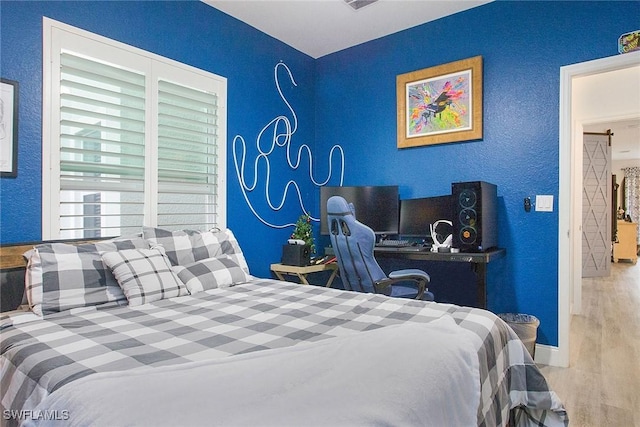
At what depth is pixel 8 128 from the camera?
1975 mm

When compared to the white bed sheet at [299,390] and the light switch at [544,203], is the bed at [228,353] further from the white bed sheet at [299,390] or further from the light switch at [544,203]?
the light switch at [544,203]

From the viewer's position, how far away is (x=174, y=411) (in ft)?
2.52

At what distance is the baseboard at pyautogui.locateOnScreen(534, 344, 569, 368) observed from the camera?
273 cm

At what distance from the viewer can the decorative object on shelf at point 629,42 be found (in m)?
2.46

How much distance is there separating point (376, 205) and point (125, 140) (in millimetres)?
2215

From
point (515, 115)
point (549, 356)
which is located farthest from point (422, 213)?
point (549, 356)

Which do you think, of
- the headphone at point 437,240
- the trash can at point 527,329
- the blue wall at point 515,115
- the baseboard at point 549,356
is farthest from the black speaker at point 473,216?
the baseboard at point 549,356

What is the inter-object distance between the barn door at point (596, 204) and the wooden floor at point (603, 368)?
168cm

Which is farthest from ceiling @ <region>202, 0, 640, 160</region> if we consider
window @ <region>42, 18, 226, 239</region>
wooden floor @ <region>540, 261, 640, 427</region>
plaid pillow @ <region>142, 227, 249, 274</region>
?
wooden floor @ <region>540, 261, 640, 427</region>

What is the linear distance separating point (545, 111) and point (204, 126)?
2.75 m

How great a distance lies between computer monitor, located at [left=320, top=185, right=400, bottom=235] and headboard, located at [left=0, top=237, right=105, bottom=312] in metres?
2.53

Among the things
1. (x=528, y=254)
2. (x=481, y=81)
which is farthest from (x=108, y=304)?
(x=481, y=81)

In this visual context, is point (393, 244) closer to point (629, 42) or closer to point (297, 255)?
point (297, 255)

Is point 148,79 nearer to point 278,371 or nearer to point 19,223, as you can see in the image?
point 19,223
